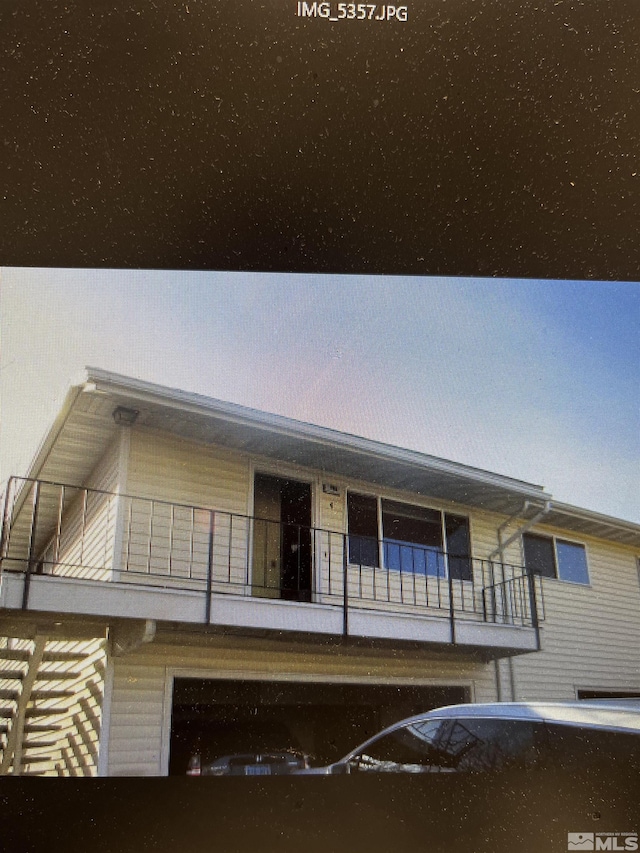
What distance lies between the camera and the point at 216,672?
5.38 feet

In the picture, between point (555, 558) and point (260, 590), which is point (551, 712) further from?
point (260, 590)

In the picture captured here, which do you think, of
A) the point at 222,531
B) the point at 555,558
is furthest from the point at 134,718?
the point at 555,558

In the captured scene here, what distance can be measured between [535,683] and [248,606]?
664 mm

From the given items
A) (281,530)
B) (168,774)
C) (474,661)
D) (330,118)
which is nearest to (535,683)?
(474,661)

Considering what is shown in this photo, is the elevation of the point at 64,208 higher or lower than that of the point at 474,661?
higher

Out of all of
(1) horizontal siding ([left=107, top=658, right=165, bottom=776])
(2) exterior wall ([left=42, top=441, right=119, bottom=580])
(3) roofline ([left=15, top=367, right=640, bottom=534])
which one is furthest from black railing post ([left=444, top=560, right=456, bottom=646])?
(2) exterior wall ([left=42, top=441, right=119, bottom=580])

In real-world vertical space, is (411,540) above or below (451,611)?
above

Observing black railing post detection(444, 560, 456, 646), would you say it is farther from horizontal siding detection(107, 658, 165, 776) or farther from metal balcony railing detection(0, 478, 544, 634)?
horizontal siding detection(107, 658, 165, 776)

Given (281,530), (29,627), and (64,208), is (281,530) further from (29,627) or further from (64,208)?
(64,208)

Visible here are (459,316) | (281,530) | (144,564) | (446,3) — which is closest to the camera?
(446,3)

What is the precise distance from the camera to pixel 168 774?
1611 mm

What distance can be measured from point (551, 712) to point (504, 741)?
0.12 m

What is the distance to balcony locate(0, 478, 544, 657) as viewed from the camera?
1516mm

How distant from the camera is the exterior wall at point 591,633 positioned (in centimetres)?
175
